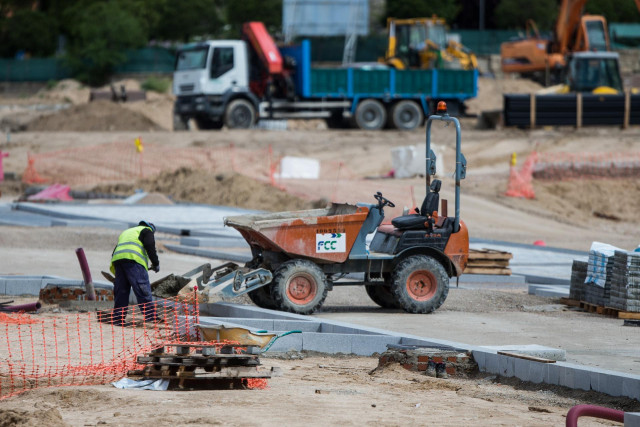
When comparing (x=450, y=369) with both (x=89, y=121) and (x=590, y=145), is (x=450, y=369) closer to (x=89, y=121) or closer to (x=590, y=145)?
(x=590, y=145)

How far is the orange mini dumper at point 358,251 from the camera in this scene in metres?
12.5

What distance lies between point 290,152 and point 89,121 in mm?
10715

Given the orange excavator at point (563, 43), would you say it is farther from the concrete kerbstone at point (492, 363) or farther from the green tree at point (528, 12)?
the concrete kerbstone at point (492, 363)

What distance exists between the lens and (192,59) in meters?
35.3

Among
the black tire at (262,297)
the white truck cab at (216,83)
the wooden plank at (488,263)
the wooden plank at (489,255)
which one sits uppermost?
the white truck cab at (216,83)

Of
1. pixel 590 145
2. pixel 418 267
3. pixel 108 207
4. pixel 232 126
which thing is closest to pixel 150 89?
pixel 232 126

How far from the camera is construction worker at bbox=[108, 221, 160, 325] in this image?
1173 cm

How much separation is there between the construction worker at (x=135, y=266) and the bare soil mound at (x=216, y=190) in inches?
452

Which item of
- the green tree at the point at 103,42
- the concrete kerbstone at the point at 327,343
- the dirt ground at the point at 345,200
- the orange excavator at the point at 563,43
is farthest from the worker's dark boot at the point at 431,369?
the green tree at the point at 103,42

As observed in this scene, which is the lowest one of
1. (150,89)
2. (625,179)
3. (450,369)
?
(450,369)

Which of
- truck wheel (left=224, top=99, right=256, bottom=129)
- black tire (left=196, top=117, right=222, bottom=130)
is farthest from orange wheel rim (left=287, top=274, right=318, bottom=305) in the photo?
black tire (left=196, top=117, right=222, bottom=130)

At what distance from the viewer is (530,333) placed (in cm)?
1182

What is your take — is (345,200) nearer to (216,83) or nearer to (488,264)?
(488,264)

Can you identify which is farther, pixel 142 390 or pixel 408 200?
pixel 408 200
